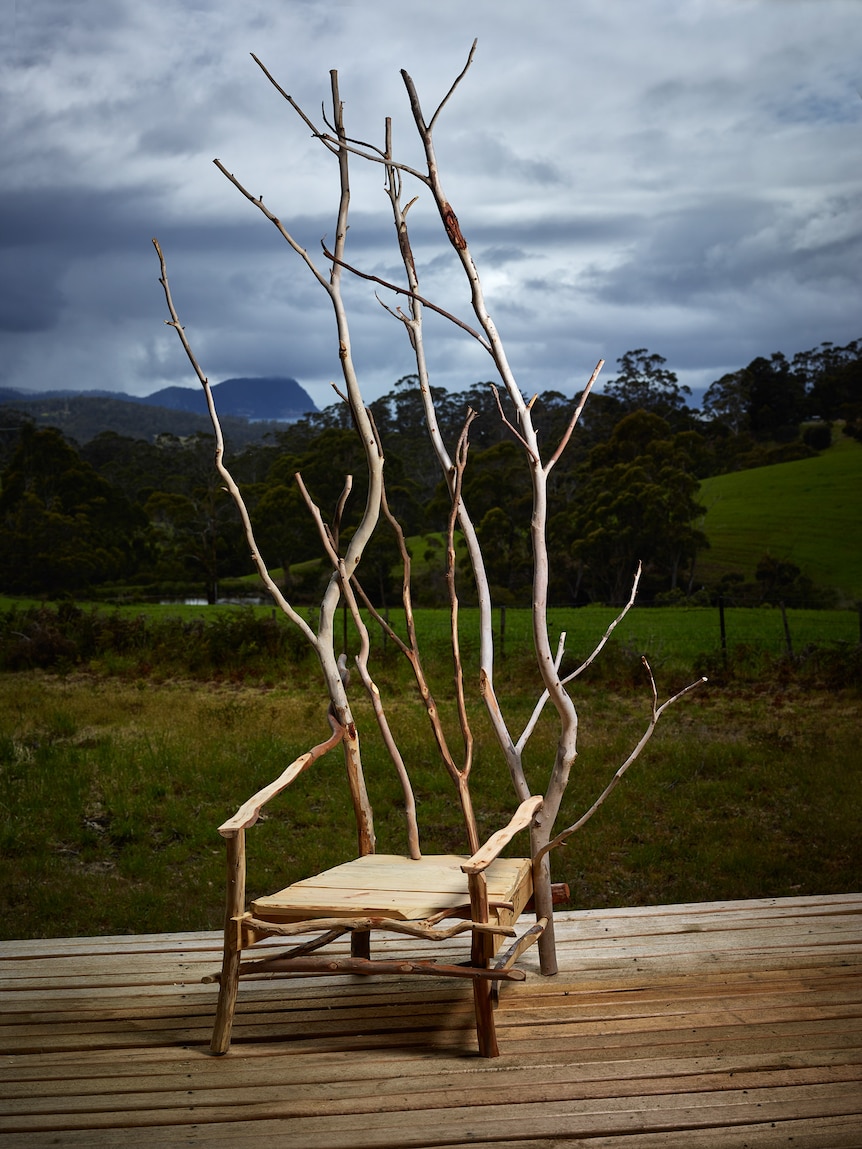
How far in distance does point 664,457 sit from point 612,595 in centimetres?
305

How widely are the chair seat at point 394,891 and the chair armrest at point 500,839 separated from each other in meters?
0.11

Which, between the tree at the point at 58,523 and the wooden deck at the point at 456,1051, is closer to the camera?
the wooden deck at the point at 456,1051

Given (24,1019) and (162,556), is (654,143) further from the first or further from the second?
(162,556)

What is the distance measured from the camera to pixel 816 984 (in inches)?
102

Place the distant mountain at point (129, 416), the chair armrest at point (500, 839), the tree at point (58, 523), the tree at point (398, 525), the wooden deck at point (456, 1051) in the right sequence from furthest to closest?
the distant mountain at point (129, 416)
the tree at point (58, 523)
the tree at point (398, 525)
the chair armrest at point (500, 839)
the wooden deck at point (456, 1051)

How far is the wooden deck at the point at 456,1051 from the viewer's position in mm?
1951

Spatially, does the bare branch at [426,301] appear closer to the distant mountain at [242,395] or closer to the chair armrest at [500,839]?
the chair armrest at [500,839]

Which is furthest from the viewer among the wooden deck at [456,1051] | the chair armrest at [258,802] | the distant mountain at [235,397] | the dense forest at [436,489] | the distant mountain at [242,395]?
the distant mountain at [242,395]

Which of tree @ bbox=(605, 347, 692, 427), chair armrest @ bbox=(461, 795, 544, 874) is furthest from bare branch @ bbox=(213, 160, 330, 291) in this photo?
tree @ bbox=(605, 347, 692, 427)

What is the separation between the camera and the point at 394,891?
2.39 meters

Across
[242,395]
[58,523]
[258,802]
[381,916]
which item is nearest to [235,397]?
[242,395]

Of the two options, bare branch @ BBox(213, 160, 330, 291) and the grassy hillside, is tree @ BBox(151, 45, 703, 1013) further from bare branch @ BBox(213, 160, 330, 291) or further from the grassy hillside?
the grassy hillside

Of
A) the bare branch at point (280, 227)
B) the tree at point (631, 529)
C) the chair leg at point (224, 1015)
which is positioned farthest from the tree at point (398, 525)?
the tree at point (631, 529)

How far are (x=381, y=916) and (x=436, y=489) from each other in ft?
56.5
